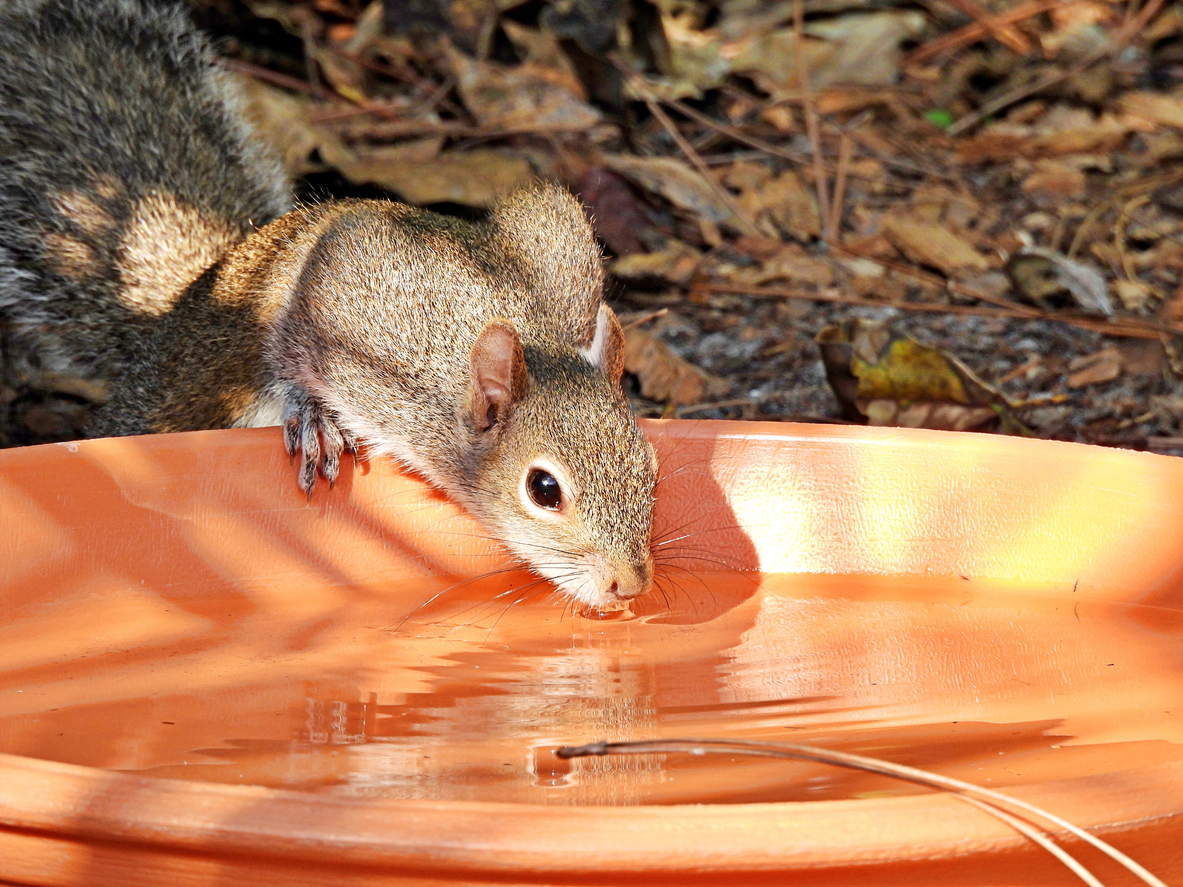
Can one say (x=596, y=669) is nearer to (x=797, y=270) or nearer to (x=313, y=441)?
(x=313, y=441)

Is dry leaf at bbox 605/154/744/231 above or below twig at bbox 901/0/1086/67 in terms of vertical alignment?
below

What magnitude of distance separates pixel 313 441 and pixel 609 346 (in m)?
0.53

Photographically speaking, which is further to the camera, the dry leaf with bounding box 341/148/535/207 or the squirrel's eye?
the dry leaf with bounding box 341/148/535/207

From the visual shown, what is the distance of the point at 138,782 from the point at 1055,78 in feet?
15.6

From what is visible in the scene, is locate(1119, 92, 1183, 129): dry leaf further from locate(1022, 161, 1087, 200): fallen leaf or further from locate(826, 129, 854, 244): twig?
locate(826, 129, 854, 244): twig

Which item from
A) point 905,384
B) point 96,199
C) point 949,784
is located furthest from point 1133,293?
point 949,784

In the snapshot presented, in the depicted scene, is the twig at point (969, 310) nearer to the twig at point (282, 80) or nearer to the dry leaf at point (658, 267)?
the dry leaf at point (658, 267)

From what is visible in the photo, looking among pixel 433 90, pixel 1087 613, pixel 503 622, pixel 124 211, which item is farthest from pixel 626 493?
→ pixel 433 90

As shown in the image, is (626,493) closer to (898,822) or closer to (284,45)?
(898,822)

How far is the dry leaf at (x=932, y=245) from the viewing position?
4055 millimetres

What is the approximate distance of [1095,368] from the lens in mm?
3406

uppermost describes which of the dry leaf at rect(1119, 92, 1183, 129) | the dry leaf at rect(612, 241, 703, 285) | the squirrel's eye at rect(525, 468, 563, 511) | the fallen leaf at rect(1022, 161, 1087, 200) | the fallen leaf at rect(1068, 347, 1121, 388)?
the dry leaf at rect(1119, 92, 1183, 129)

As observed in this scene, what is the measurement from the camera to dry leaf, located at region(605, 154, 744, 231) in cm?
423

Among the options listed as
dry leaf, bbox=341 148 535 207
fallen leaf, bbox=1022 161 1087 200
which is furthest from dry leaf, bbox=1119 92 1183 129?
dry leaf, bbox=341 148 535 207
